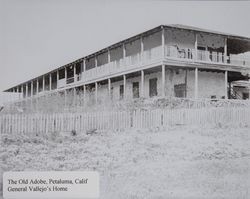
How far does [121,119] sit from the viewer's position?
8.34 m

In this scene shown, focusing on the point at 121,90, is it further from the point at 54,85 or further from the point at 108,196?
the point at 108,196

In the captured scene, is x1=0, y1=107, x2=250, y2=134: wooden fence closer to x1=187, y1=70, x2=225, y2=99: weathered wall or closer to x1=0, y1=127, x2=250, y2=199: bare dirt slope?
x1=0, y1=127, x2=250, y2=199: bare dirt slope

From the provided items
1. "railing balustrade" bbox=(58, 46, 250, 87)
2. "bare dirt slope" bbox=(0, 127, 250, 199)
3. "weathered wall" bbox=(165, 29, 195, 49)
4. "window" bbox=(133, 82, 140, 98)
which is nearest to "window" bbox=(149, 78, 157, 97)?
"window" bbox=(133, 82, 140, 98)

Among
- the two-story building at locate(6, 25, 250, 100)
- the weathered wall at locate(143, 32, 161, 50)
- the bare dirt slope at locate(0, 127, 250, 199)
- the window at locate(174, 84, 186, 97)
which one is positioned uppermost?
the weathered wall at locate(143, 32, 161, 50)

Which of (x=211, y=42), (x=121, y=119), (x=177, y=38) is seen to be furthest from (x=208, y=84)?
(x=121, y=119)

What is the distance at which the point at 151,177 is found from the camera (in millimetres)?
6074

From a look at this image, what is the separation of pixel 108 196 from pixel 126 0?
361 cm

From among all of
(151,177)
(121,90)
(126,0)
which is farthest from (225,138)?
(121,90)

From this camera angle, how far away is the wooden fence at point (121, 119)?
7.87 metres

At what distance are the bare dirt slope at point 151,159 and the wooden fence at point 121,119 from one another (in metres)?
0.42

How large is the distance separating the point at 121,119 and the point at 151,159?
2001mm
